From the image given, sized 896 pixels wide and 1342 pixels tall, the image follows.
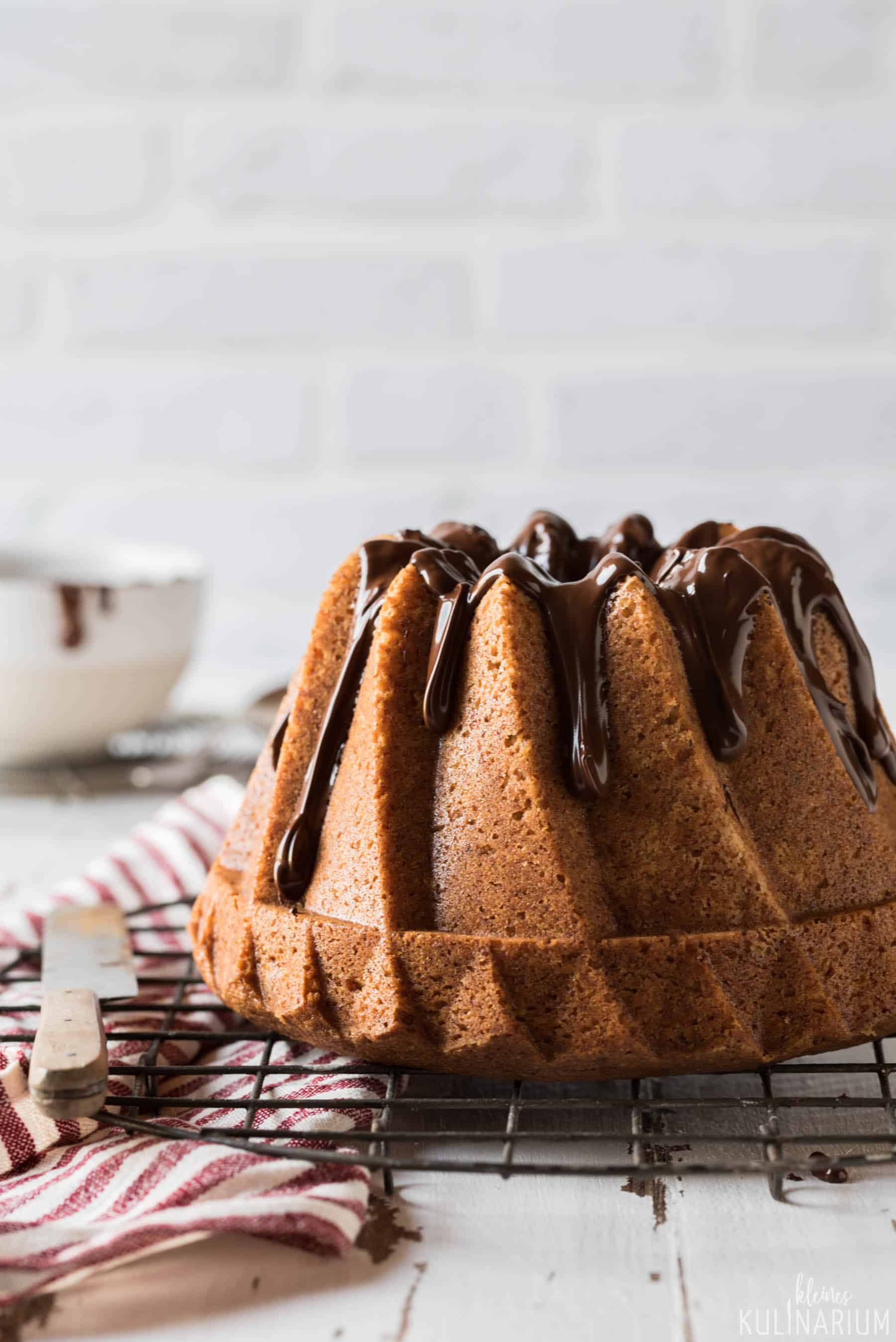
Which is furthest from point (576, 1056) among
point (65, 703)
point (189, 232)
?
point (189, 232)

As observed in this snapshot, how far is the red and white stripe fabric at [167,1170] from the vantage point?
0.90 meters

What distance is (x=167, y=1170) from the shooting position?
0.99 m

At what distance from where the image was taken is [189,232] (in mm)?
3400

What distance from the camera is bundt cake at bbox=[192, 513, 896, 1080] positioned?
1.10m

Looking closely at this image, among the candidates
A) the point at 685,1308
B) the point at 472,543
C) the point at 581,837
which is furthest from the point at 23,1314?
the point at 472,543

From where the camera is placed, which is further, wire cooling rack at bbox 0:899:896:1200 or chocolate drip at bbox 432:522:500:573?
chocolate drip at bbox 432:522:500:573

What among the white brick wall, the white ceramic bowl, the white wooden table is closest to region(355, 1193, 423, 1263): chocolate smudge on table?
the white wooden table

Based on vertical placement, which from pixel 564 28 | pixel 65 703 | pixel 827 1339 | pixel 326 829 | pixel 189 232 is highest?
pixel 564 28

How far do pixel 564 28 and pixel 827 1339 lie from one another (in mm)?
3041

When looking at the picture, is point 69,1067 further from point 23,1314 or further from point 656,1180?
point 656,1180

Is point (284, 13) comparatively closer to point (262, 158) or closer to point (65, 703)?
point (262, 158)

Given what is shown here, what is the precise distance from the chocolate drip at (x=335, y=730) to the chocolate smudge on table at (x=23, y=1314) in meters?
0.40

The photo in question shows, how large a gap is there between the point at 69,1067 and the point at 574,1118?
0.38 m

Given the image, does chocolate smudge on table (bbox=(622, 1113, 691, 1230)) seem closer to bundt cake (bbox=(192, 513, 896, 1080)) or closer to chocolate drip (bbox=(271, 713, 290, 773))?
bundt cake (bbox=(192, 513, 896, 1080))
